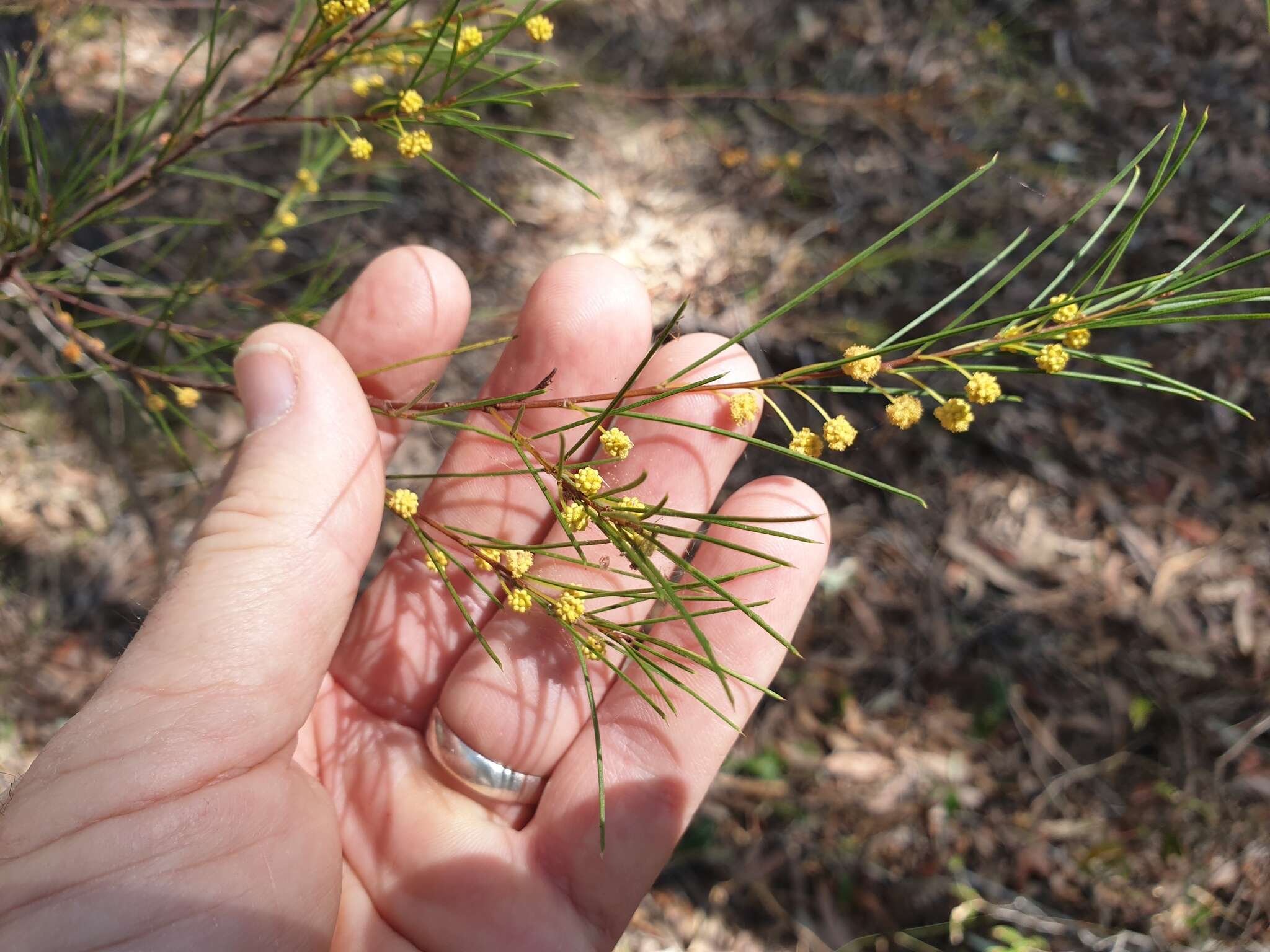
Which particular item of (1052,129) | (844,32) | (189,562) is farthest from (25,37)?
(1052,129)

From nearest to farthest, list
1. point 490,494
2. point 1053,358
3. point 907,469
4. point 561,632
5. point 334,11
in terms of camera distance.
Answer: point 1053,358 < point 334,11 < point 561,632 < point 490,494 < point 907,469

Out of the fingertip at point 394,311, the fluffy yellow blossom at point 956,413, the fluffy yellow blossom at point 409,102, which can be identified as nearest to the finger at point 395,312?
the fingertip at point 394,311

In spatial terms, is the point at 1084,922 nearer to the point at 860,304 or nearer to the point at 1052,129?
the point at 860,304

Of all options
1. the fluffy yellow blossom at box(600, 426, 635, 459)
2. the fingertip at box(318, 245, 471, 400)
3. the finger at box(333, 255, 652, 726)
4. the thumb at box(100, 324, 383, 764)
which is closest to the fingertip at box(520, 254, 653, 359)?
the finger at box(333, 255, 652, 726)

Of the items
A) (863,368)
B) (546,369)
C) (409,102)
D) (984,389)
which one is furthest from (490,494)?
(984,389)

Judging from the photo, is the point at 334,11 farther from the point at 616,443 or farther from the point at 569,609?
the point at 569,609

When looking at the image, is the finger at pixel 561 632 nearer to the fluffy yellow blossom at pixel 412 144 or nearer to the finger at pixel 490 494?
the finger at pixel 490 494
